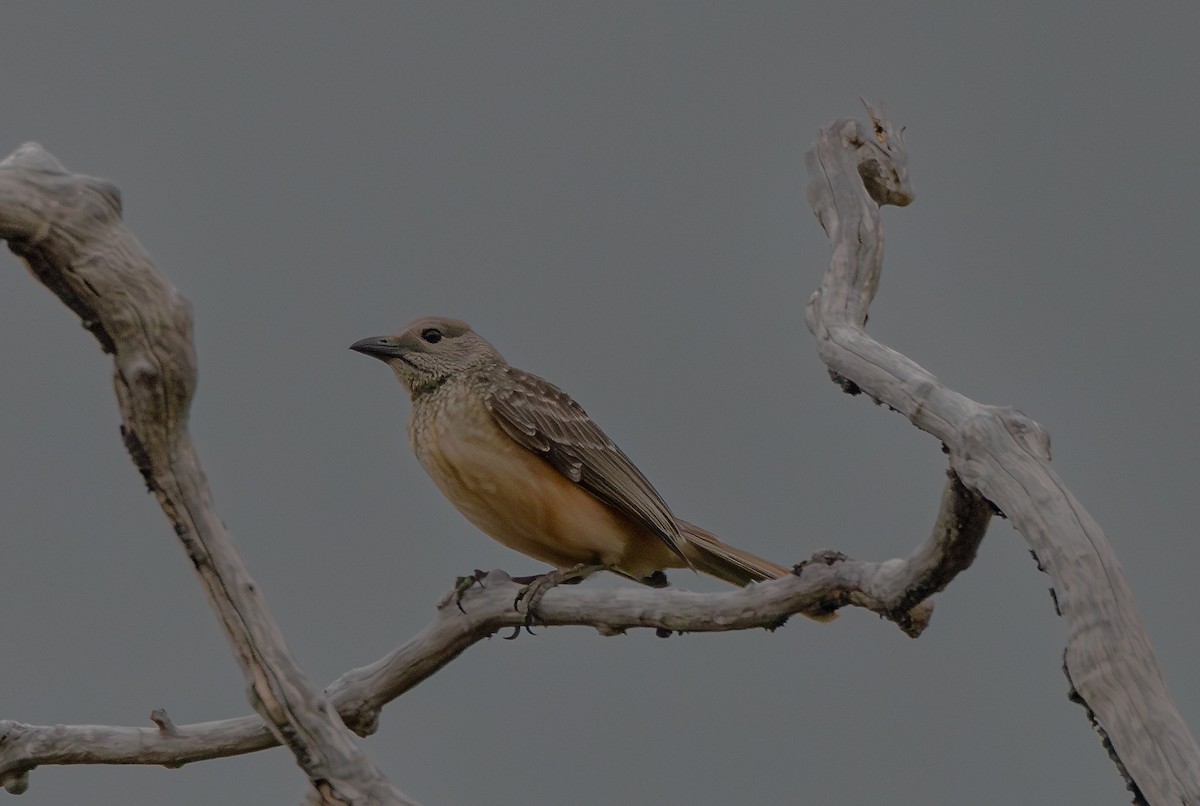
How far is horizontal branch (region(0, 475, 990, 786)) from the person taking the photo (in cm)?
497

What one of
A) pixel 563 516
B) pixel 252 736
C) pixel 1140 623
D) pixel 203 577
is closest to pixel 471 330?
pixel 563 516

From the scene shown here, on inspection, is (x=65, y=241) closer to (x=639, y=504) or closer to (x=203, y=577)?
(x=203, y=577)

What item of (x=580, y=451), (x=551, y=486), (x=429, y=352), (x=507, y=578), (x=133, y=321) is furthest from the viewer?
(x=429, y=352)

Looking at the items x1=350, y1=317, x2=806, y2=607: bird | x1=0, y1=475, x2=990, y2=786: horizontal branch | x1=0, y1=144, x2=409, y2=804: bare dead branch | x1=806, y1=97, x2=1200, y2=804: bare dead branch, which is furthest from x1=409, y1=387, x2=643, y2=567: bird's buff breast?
x1=0, y1=144, x2=409, y2=804: bare dead branch

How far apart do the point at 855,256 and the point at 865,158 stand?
61cm

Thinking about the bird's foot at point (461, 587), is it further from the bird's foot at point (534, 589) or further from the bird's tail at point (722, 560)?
the bird's tail at point (722, 560)

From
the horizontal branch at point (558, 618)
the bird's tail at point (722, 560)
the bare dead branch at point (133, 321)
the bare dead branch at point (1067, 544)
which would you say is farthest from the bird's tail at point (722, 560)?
the bare dead branch at point (133, 321)

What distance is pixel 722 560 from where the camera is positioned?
6785mm

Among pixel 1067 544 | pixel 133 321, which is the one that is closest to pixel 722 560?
pixel 1067 544

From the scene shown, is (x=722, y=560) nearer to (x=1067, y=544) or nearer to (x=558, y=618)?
(x=558, y=618)

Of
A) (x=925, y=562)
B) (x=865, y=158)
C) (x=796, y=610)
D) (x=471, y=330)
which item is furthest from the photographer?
(x=471, y=330)

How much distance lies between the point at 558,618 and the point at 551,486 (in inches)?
42.1

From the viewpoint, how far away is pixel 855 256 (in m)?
6.12

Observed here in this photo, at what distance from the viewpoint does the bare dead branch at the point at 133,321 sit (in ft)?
13.9
